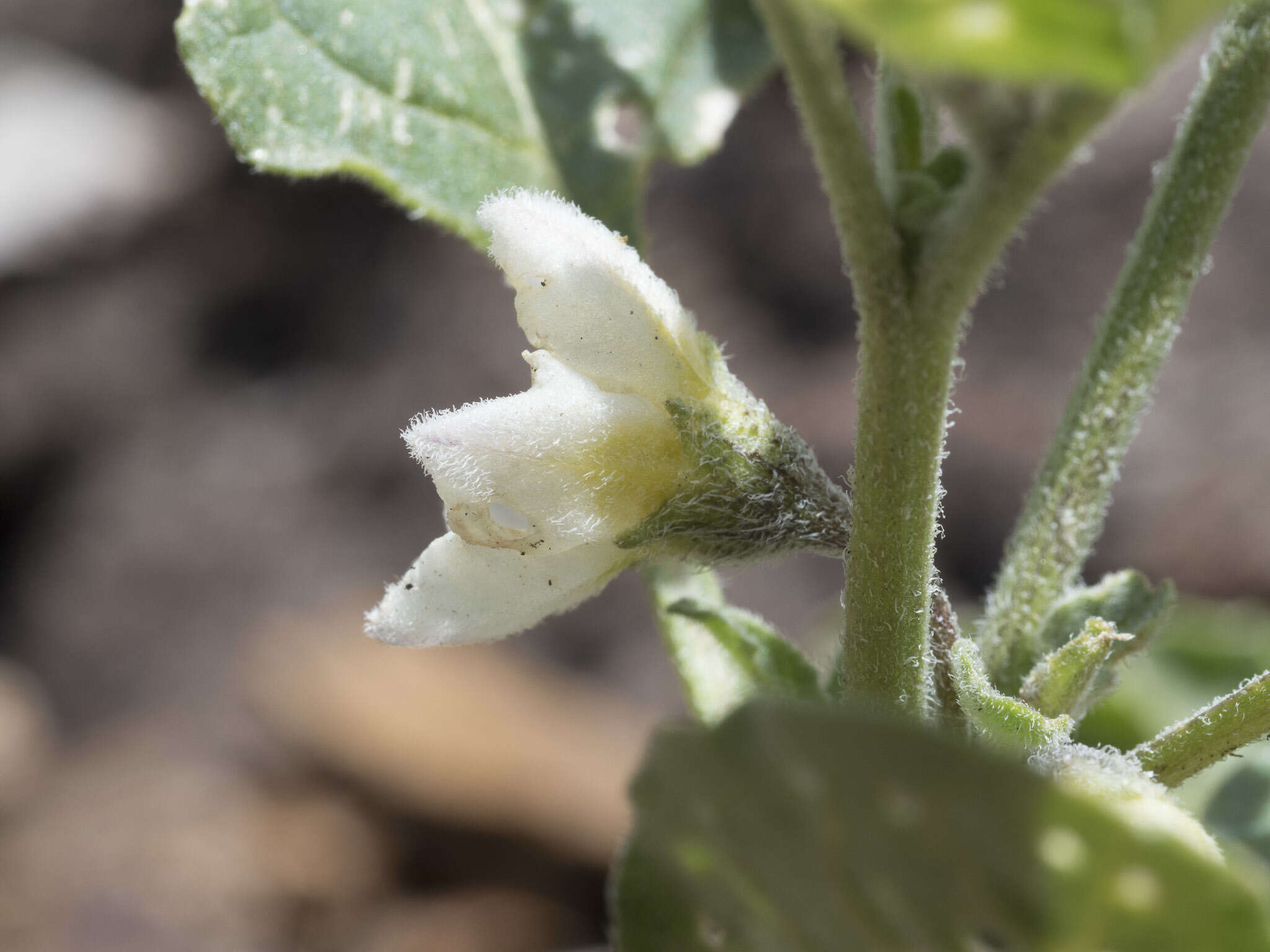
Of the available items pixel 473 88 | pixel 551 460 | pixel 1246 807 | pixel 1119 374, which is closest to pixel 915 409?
pixel 551 460

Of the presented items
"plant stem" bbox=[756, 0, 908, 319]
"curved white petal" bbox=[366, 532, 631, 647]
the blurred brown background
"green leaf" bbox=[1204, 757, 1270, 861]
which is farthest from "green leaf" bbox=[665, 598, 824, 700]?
the blurred brown background

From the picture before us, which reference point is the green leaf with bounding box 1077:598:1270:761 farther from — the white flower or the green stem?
the green stem

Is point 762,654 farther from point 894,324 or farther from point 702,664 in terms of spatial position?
point 894,324

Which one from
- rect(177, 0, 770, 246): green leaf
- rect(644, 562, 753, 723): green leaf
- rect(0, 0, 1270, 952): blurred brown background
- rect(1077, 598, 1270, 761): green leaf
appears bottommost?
rect(644, 562, 753, 723): green leaf

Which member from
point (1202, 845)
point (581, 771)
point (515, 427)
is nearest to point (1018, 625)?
point (1202, 845)

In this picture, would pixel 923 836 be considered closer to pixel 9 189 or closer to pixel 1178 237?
pixel 1178 237
